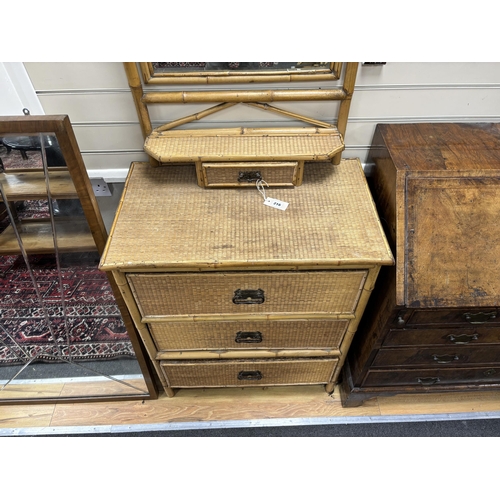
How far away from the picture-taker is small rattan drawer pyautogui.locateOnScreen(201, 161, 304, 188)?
996 mm

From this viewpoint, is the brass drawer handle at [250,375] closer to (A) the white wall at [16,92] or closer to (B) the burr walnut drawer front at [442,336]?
(B) the burr walnut drawer front at [442,336]

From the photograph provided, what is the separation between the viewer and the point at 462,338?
1040 millimetres

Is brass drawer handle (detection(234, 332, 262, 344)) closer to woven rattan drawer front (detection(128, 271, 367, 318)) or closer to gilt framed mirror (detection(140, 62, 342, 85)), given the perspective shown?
woven rattan drawer front (detection(128, 271, 367, 318))

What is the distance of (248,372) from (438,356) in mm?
666

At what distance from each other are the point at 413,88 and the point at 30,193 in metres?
1.17

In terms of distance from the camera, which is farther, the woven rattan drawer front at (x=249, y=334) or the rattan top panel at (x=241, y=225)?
the woven rattan drawer front at (x=249, y=334)

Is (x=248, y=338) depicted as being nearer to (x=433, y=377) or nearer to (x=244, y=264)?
(x=244, y=264)

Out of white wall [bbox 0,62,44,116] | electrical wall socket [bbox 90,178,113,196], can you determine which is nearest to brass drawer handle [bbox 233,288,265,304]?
electrical wall socket [bbox 90,178,113,196]

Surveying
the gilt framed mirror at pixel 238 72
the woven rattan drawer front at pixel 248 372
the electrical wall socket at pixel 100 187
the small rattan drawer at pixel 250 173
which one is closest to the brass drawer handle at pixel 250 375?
the woven rattan drawer front at pixel 248 372

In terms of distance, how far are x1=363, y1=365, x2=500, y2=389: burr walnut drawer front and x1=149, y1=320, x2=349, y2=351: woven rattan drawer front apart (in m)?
0.21

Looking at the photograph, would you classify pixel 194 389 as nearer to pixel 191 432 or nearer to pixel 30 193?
pixel 191 432

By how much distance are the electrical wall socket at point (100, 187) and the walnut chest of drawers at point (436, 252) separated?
0.97m

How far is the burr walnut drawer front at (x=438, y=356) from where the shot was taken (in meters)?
1.10

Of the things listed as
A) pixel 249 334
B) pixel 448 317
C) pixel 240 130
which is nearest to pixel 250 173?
pixel 240 130
